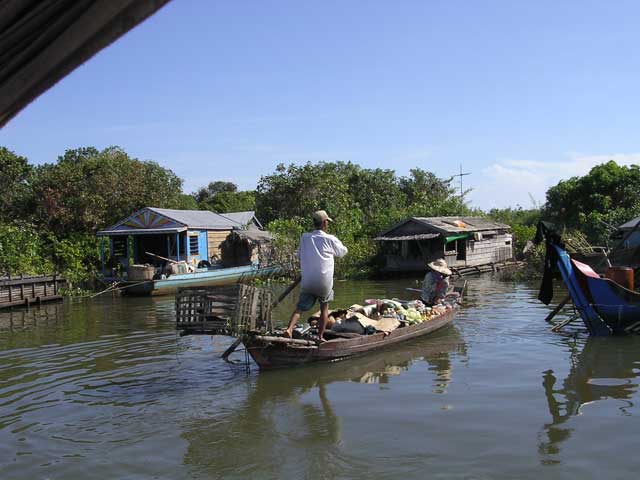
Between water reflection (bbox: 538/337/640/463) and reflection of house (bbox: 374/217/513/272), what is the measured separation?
14376mm

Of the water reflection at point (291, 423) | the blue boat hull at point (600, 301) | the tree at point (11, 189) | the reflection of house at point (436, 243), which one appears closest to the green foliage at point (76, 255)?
the tree at point (11, 189)

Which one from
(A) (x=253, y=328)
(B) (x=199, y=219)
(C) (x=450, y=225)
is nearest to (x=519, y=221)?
(C) (x=450, y=225)

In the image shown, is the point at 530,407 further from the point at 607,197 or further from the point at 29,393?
the point at 607,197

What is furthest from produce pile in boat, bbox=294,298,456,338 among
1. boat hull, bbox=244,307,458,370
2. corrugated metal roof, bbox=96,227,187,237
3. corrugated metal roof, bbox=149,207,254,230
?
corrugated metal roof, bbox=149,207,254,230

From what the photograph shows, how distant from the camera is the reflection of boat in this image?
10.9 metres

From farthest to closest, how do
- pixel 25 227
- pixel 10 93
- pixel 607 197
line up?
pixel 607 197
pixel 25 227
pixel 10 93

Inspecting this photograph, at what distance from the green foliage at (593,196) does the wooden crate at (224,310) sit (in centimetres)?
1951

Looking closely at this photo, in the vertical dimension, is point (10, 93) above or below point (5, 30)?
below

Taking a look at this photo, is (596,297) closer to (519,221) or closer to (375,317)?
(375,317)

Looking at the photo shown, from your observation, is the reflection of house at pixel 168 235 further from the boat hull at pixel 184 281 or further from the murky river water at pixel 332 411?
the murky river water at pixel 332 411

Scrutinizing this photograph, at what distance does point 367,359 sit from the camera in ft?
31.8

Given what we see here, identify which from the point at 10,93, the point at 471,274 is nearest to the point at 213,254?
the point at 471,274

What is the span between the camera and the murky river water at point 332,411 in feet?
18.6

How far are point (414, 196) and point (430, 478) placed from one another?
3495 cm
